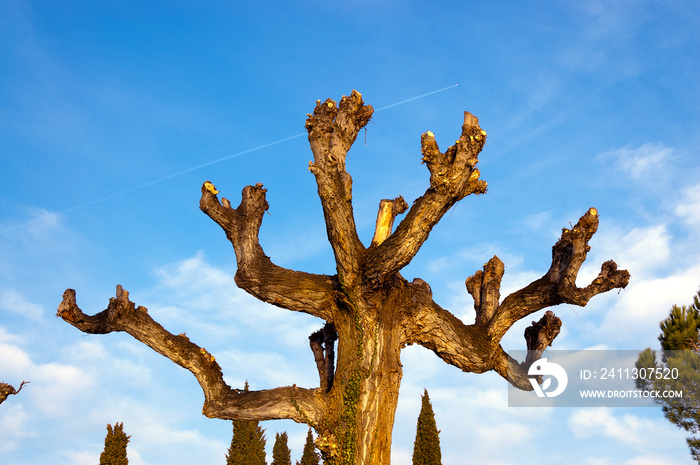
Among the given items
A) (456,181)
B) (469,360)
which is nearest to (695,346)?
(469,360)

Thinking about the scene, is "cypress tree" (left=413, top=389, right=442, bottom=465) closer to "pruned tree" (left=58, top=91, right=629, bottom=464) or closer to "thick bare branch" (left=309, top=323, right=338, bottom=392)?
"pruned tree" (left=58, top=91, right=629, bottom=464)

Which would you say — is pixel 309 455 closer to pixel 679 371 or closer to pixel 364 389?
pixel 679 371

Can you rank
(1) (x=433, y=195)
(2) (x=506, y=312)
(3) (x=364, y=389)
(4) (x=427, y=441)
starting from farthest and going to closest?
(4) (x=427, y=441) → (2) (x=506, y=312) → (3) (x=364, y=389) → (1) (x=433, y=195)

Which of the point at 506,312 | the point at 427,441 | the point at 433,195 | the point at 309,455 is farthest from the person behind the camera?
the point at 309,455

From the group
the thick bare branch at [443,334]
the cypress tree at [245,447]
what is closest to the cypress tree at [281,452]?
the cypress tree at [245,447]

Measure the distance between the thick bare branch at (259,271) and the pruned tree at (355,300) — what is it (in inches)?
0.8

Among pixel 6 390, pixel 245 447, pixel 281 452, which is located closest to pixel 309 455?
pixel 281 452

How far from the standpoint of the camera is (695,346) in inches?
854

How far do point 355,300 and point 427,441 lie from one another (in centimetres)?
1565

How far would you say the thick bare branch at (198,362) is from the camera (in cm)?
1122

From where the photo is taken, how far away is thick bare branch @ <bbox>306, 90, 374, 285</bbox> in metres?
10.7

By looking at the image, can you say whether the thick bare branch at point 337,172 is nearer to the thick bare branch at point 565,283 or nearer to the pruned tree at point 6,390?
the thick bare branch at point 565,283

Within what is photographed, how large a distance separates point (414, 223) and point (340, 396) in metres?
3.35

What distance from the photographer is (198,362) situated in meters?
11.4
